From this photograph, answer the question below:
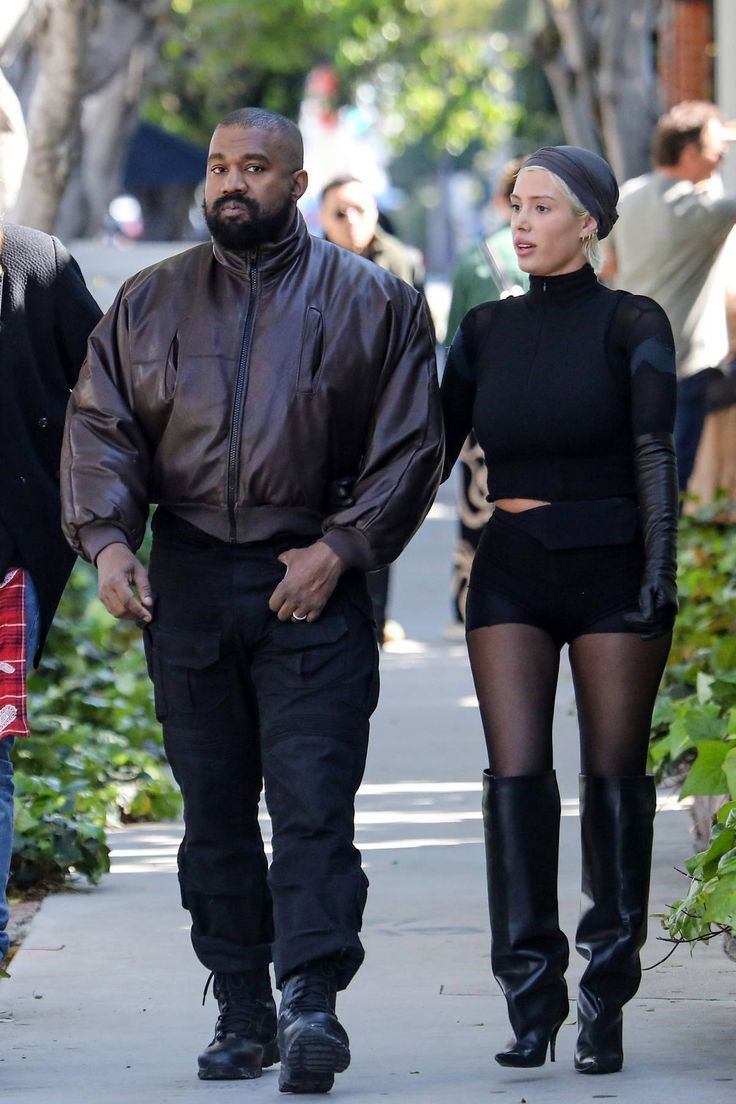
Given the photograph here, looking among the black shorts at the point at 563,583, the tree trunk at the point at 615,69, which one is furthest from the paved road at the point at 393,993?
the tree trunk at the point at 615,69

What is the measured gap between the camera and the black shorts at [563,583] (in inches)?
188

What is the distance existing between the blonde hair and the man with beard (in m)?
0.36

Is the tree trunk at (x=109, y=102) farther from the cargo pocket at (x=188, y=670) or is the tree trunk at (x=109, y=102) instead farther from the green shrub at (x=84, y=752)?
the cargo pocket at (x=188, y=670)

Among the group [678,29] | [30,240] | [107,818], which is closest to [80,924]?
[107,818]

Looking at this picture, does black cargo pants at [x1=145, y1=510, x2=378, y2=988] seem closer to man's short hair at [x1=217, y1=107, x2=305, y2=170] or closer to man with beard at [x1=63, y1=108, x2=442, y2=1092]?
man with beard at [x1=63, y1=108, x2=442, y2=1092]

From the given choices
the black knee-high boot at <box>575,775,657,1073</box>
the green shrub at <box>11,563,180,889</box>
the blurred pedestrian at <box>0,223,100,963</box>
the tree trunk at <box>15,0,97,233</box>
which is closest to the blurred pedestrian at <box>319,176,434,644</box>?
the green shrub at <box>11,563,180,889</box>

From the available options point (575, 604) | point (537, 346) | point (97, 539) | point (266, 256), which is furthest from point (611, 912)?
point (266, 256)

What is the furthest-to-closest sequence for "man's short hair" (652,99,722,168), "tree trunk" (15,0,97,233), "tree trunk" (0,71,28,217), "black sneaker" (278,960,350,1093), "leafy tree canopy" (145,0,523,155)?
"leafy tree canopy" (145,0,523,155) → "tree trunk" (15,0,97,233) → "man's short hair" (652,99,722,168) → "tree trunk" (0,71,28,217) → "black sneaker" (278,960,350,1093)

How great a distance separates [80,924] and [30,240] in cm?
204

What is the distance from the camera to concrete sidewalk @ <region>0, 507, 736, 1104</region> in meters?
4.72

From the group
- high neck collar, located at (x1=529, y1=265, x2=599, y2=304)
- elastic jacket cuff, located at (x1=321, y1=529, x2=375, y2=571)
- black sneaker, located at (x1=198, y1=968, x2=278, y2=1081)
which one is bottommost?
black sneaker, located at (x1=198, y1=968, x2=278, y2=1081)

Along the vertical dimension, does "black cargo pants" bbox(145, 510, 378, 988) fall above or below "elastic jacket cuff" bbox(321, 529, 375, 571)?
below

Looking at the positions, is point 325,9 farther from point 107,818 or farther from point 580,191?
point 580,191

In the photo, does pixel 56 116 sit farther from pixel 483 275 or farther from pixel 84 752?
pixel 84 752
